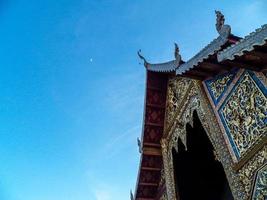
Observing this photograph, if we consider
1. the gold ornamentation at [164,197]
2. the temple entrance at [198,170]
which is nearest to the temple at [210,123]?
the temple entrance at [198,170]

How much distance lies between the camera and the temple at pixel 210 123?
419 centimetres

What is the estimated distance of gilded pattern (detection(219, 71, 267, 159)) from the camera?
4.21m

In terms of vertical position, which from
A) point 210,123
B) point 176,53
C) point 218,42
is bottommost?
point 210,123

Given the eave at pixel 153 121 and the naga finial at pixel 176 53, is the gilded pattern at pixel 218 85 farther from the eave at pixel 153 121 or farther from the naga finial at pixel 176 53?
the eave at pixel 153 121

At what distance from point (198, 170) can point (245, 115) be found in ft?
12.8

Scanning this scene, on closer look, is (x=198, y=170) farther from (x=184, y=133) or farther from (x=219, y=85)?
(x=219, y=85)

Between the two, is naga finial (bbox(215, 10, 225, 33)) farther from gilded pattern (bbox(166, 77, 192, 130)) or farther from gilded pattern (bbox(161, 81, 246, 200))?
gilded pattern (bbox(166, 77, 192, 130))

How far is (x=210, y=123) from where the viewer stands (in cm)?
549

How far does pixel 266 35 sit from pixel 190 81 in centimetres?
349

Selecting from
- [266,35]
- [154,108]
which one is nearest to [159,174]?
[154,108]

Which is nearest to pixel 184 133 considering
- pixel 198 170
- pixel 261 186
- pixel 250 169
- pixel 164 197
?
pixel 198 170

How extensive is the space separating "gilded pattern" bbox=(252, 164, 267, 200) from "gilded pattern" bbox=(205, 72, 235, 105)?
1.71 metres

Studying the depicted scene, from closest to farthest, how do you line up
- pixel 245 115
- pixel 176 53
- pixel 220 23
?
pixel 245 115, pixel 220 23, pixel 176 53

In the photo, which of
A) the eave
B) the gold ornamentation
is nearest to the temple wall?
the eave
